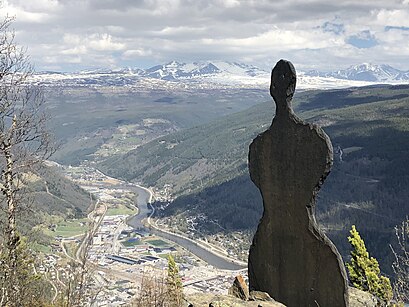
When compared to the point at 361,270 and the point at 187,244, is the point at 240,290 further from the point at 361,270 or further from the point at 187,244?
the point at 187,244

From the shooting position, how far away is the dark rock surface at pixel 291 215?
11.1 m

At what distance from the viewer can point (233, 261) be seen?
106625 mm

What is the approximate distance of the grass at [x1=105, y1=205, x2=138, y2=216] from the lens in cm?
15175

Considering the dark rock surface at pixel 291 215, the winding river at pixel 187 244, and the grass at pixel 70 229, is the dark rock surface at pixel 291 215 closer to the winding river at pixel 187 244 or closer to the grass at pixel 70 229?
the winding river at pixel 187 244

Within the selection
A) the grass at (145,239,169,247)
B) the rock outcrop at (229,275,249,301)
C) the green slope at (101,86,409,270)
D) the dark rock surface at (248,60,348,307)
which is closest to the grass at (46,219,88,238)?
the grass at (145,239,169,247)

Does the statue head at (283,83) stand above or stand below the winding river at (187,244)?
above

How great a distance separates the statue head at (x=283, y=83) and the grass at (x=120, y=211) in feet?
465

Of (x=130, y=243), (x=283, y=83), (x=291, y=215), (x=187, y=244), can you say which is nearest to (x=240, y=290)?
(x=291, y=215)

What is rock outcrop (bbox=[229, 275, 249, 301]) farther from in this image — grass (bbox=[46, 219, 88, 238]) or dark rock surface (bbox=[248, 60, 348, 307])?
grass (bbox=[46, 219, 88, 238])

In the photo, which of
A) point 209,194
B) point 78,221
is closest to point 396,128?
point 209,194

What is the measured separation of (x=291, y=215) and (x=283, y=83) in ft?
10.2

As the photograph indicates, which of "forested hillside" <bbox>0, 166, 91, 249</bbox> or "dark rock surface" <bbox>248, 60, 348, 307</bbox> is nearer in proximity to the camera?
"dark rock surface" <bbox>248, 60, 348, 307</bbox>

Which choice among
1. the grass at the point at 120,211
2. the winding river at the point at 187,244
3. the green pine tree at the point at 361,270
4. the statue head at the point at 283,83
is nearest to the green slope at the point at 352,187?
the winding river at the point at 187,244

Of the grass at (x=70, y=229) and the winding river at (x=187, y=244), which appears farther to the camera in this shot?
the grass at (x=70, y=229)
